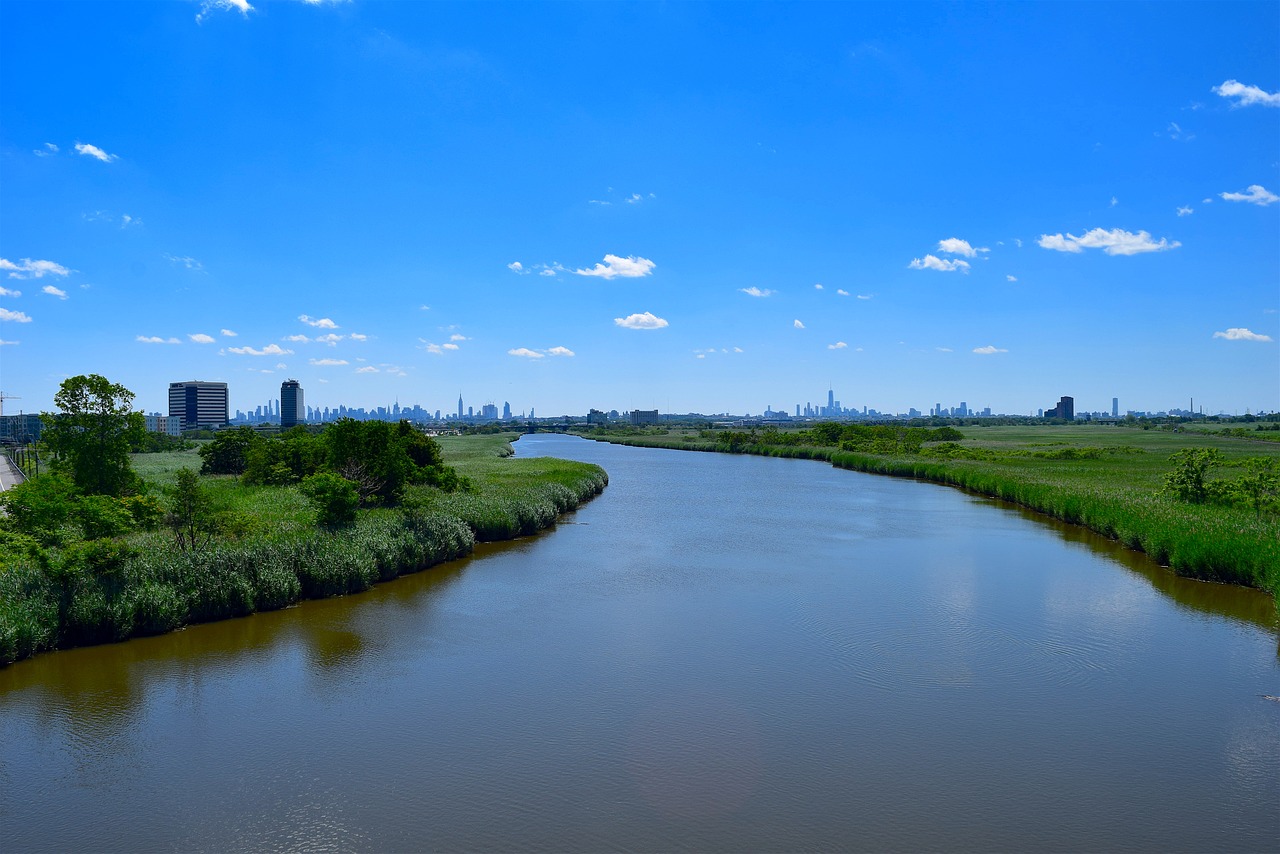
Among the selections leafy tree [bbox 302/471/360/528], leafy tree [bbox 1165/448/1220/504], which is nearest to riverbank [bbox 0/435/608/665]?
leafy tree [bbox 302/471/360/528]

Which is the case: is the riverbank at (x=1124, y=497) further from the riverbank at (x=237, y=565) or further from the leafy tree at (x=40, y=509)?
the leafy tree at (x=40, y=509)

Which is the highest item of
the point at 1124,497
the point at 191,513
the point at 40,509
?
the point at 40,509

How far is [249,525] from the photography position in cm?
2059

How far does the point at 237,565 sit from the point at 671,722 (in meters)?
12.1

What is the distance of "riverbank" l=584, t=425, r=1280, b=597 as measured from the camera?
21938 millimetres

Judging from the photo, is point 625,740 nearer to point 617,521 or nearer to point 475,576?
point 475,576

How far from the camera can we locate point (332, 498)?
22.8 meters

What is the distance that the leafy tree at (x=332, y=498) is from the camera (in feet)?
74.4

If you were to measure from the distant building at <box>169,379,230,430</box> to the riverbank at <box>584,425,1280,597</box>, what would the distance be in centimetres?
14713

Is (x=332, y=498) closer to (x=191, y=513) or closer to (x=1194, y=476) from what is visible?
(x=191, y=513)

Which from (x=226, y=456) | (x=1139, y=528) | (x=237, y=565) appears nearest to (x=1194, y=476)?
(x=1139, y=528)

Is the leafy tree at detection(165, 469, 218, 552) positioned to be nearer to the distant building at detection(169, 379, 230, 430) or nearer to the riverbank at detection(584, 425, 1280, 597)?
the riverbank at detection(584, 425, 1280, 597)

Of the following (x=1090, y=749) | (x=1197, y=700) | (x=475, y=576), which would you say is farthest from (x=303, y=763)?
(x=1197, y=700)

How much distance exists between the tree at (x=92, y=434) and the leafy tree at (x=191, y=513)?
2.61 metres
